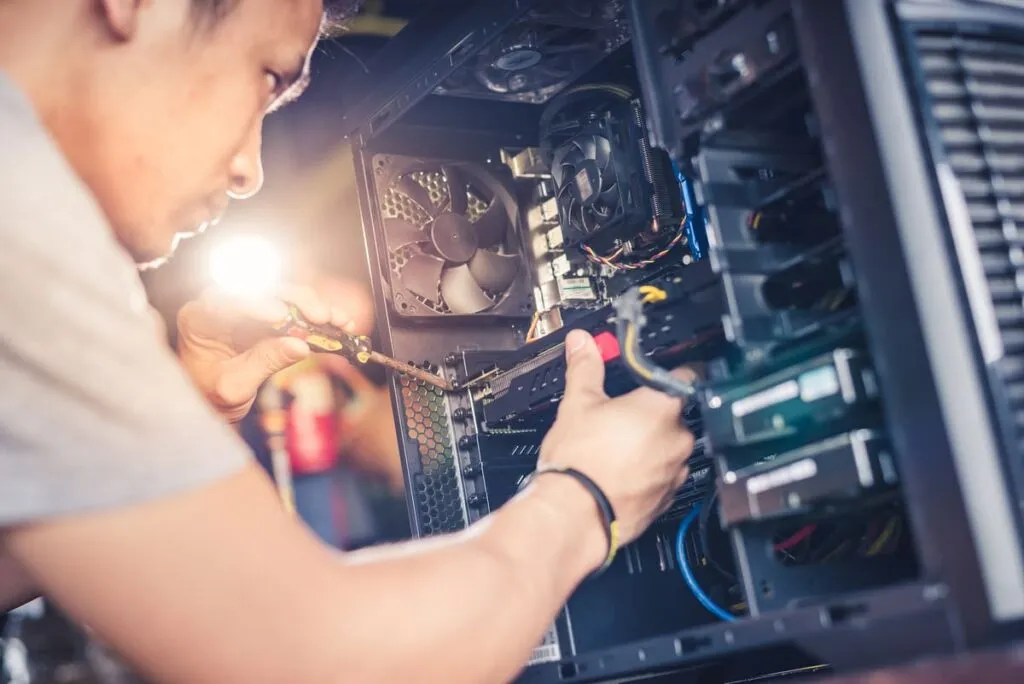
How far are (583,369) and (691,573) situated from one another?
0.29 metres

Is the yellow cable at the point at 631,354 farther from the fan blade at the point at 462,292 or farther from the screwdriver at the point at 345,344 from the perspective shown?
the fan blade at the point at 462,292

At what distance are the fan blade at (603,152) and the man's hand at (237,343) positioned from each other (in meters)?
0.45

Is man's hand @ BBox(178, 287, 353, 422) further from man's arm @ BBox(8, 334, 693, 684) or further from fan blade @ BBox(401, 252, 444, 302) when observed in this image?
man's arm @ BBox(8, 334, 693, 684)

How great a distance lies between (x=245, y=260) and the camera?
93.1 inches

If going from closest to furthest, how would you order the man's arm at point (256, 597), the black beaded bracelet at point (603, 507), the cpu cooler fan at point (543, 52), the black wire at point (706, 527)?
the man's arm at point (256, 597) → the black beaded bracelet at point (603, 507) → the black wire at point (706, 527) → the cpu cooler fan at point (543, 52)

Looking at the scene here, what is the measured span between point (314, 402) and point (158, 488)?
3700 mm

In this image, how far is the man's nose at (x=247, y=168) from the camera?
4.14ft

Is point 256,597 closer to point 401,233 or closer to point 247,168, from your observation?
point 247,168

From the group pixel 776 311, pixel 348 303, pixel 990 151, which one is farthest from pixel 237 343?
pixel 990 151

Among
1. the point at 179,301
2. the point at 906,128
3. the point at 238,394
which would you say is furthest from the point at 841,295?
the point at 179,301

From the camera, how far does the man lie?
76 cm

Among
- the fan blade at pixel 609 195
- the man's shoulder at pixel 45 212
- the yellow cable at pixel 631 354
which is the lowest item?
the yellow cable at pixel 631 354

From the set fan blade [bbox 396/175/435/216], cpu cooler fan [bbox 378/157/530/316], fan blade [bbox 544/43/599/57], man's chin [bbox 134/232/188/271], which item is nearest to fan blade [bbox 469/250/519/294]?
cpu cooler fan [bbox 378/157/530/316]

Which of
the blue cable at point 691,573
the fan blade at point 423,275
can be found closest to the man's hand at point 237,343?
the fan blade at point 423,275
